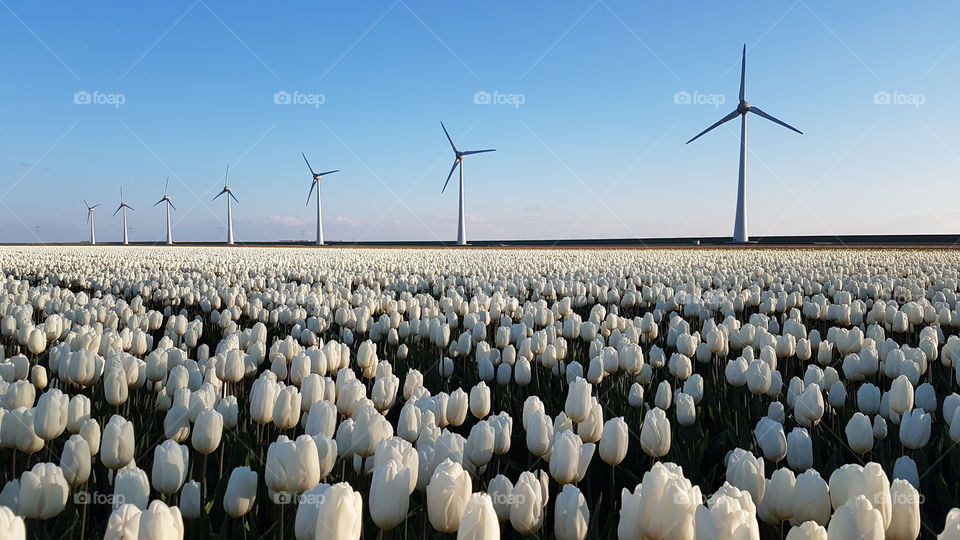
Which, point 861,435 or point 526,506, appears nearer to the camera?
point 526,506

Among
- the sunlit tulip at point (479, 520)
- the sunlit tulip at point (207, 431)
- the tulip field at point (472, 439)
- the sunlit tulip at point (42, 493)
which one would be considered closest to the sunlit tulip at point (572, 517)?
the tulip field at point (472, 439)

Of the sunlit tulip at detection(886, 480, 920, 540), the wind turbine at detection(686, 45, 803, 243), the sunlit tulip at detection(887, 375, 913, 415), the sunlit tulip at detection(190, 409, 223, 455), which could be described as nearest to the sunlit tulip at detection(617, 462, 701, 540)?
the sunlit tulip at detection(886, 480, 920, 540)

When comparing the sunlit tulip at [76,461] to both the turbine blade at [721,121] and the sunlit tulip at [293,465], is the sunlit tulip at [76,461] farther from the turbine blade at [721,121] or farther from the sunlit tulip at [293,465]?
the turbine blade at [721,121]

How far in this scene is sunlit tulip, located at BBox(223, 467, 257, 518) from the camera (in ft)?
9.06

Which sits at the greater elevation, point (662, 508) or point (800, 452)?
point (662, 508)

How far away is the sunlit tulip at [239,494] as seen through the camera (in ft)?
9.06

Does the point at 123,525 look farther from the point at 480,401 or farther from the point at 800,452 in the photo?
the point at 800,452

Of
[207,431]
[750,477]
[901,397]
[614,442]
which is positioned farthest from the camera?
[901,397]

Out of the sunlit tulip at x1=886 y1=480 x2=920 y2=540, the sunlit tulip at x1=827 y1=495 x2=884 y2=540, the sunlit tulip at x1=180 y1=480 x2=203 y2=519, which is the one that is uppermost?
the sunlit tulip at x1=827 y1=495 x2=884 y2=540

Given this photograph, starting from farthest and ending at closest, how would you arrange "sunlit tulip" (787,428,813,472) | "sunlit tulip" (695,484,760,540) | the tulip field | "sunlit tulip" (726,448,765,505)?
"sunlit tulip" (787,428,813,472) < "sunlit tulip" (726,448,765,505) < the tulip field < "sunlit tulip" (695,484,760,540)

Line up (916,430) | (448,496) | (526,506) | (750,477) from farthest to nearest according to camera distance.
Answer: (916,430), (750,477), (526,506), (448,496)

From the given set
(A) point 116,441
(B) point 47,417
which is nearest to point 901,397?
(A) point 116,441

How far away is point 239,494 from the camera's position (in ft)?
9.10

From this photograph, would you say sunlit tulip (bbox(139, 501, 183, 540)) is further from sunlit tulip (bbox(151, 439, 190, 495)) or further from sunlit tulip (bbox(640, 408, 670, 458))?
sunlit tulip (bbox(640, 408, 670, 458))
